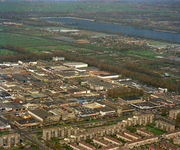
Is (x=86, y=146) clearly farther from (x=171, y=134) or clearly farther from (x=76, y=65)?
(x=76, y=65)

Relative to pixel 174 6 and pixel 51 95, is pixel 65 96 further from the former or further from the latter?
pixel 174 6

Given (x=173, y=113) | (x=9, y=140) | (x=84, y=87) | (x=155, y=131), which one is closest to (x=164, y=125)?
(x=155, y=131)

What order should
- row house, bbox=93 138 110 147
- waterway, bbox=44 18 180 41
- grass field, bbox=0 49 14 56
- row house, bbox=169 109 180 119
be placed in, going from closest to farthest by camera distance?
row house, bbox=93 138 110 147 < row house, bbox=169 109 180 119 < grass field, bbox=0 49 14 56 < waterway, bbox=44 18 180 41

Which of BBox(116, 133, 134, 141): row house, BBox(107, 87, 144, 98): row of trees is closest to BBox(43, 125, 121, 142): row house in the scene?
BBox(116, 133, 134, 141): row house

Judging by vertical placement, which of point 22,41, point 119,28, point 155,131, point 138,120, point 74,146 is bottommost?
point 155,131

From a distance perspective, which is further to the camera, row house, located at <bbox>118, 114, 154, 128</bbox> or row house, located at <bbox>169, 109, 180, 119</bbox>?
row house, located at <bbox>169, 109, 180, 119</bbox>

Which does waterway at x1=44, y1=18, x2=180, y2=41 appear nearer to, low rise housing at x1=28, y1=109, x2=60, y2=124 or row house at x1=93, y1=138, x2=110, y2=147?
low rise housing at x1=28, y1=109, x2=60, y2=124

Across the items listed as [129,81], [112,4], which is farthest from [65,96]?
[112,4]

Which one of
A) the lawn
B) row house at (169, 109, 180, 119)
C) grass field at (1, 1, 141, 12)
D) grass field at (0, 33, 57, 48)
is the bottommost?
the lawn
